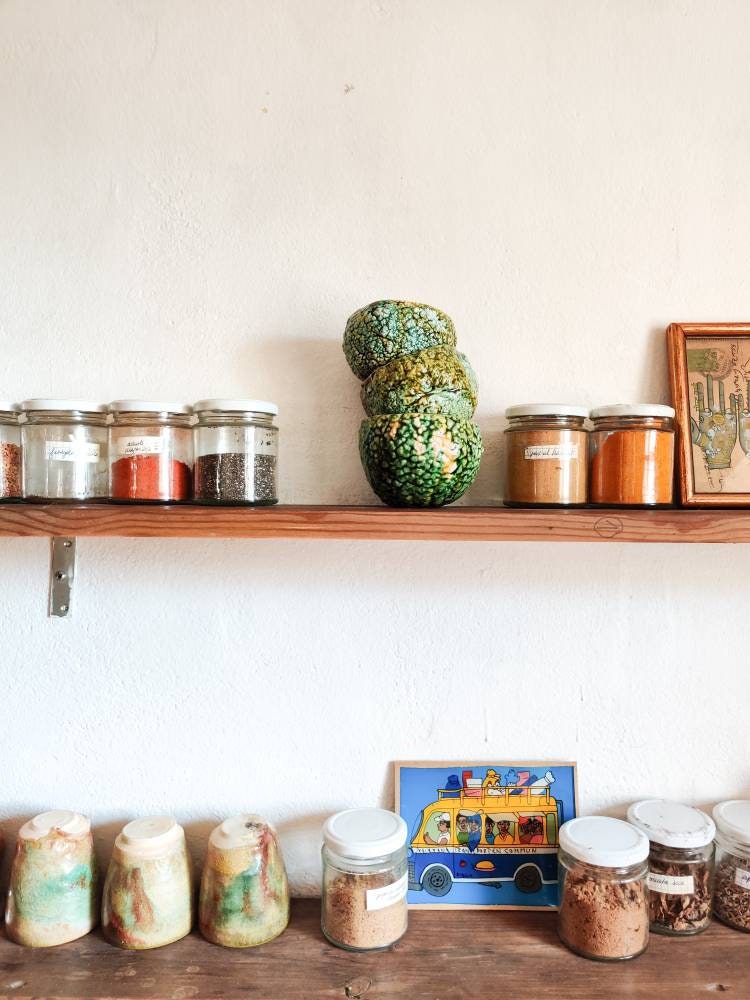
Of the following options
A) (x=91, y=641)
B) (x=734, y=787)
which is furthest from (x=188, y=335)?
(x=734, y=787)

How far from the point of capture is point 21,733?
1.08 m

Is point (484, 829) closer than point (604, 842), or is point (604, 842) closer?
point (604, 842)

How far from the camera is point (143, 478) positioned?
2.95ft

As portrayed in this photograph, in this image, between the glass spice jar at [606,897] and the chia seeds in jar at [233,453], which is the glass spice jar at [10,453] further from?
the glass spice jar at [606,897]

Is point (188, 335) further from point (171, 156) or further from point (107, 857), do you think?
point (107, 857)

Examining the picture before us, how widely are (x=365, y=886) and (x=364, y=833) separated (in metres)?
0.06

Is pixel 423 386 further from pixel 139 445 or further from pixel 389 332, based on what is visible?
pixel 139 445

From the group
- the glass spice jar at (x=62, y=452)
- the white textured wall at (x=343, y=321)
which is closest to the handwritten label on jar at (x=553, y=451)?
the white textured wall at (x=343, y=321)

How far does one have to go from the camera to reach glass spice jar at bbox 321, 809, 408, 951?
37.1 inches

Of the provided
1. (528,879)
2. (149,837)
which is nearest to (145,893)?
(149,837)

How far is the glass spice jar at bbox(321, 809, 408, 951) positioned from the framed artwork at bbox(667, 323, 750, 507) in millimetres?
608

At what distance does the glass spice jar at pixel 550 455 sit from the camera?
924mm

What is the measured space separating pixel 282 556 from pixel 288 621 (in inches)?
3.8

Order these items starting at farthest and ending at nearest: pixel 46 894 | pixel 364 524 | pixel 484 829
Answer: pixel 484 829 < pixel 46 894 < pixel 364 524
